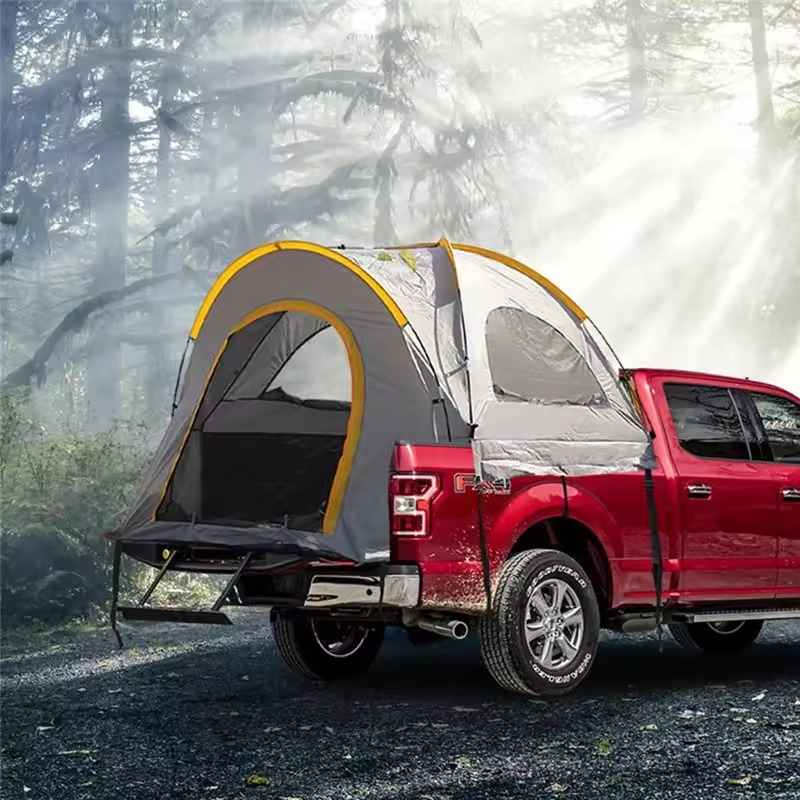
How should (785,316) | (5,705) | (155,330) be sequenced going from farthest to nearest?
(785,316) → (155,330) → (5,705)

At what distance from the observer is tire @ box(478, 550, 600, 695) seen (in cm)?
709

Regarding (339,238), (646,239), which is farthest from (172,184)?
(646,239)

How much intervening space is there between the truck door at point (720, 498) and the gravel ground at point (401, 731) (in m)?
0.67

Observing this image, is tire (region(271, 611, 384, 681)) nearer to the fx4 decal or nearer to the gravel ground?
the gravel ground

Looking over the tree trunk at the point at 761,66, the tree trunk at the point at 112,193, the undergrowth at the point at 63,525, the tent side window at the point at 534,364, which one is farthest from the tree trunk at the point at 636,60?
the tent side window at the point at 534,364

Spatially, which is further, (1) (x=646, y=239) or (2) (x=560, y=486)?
(1) (x=646, y=239)

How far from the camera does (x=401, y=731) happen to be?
684 centimetres

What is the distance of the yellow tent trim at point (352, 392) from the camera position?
7.05 meters

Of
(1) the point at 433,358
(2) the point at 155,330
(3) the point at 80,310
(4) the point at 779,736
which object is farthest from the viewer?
(2) the point at 155,330

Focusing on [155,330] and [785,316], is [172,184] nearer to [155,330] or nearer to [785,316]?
[155,330]

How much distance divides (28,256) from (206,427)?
1908 centimetres

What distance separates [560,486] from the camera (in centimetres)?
750

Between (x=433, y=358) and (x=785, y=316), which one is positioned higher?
(x=785, y=316)

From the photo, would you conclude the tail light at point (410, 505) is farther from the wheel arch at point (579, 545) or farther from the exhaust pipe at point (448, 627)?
the wheel arch at point (579, 545)
